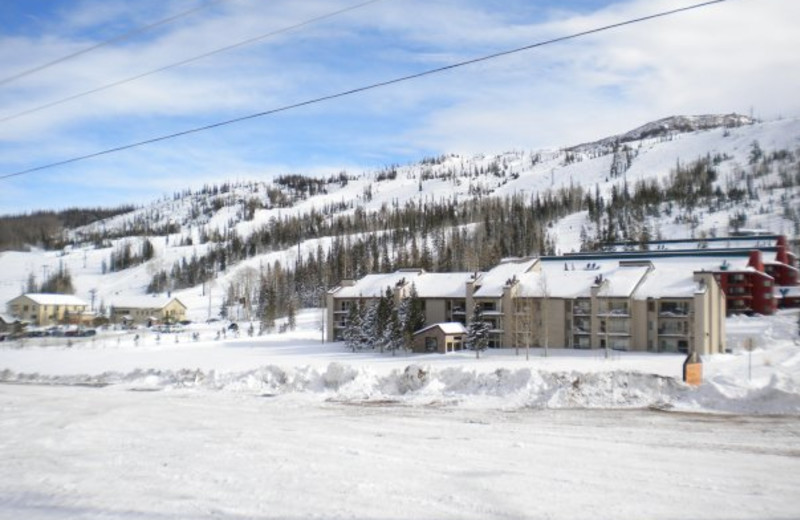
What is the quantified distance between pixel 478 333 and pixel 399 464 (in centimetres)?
4518

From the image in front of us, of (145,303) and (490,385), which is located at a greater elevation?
(145,303)

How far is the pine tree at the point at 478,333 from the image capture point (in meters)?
57.6

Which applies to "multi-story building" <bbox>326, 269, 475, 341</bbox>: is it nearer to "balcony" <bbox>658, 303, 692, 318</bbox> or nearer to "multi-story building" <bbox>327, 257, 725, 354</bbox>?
"multi-story building" <bbox>327, 257, 725, 354</bbox>

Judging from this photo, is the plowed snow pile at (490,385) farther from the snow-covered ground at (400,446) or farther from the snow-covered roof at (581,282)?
the snow-covered roof at (581,282)

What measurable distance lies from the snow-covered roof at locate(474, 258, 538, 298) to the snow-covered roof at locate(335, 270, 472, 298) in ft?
7.54

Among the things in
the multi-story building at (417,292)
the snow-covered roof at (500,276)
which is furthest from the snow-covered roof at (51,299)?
the snow-covered roof at (500,276)

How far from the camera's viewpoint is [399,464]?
12984 millimetres

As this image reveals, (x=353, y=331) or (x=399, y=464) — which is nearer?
(x=399, y=464)

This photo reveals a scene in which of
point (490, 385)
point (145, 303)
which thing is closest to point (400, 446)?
point (490, 385)

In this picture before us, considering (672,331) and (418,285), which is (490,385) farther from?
(418,285)

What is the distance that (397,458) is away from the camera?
13.6 metres

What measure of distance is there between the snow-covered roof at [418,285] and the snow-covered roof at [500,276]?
2.30 meters

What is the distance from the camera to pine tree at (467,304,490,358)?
57.6 metres

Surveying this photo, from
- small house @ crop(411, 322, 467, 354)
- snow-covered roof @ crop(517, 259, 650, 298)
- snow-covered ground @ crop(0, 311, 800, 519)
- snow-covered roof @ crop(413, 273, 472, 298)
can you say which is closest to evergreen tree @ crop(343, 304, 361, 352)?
small house @ crop(411, 322, 467, 354)
